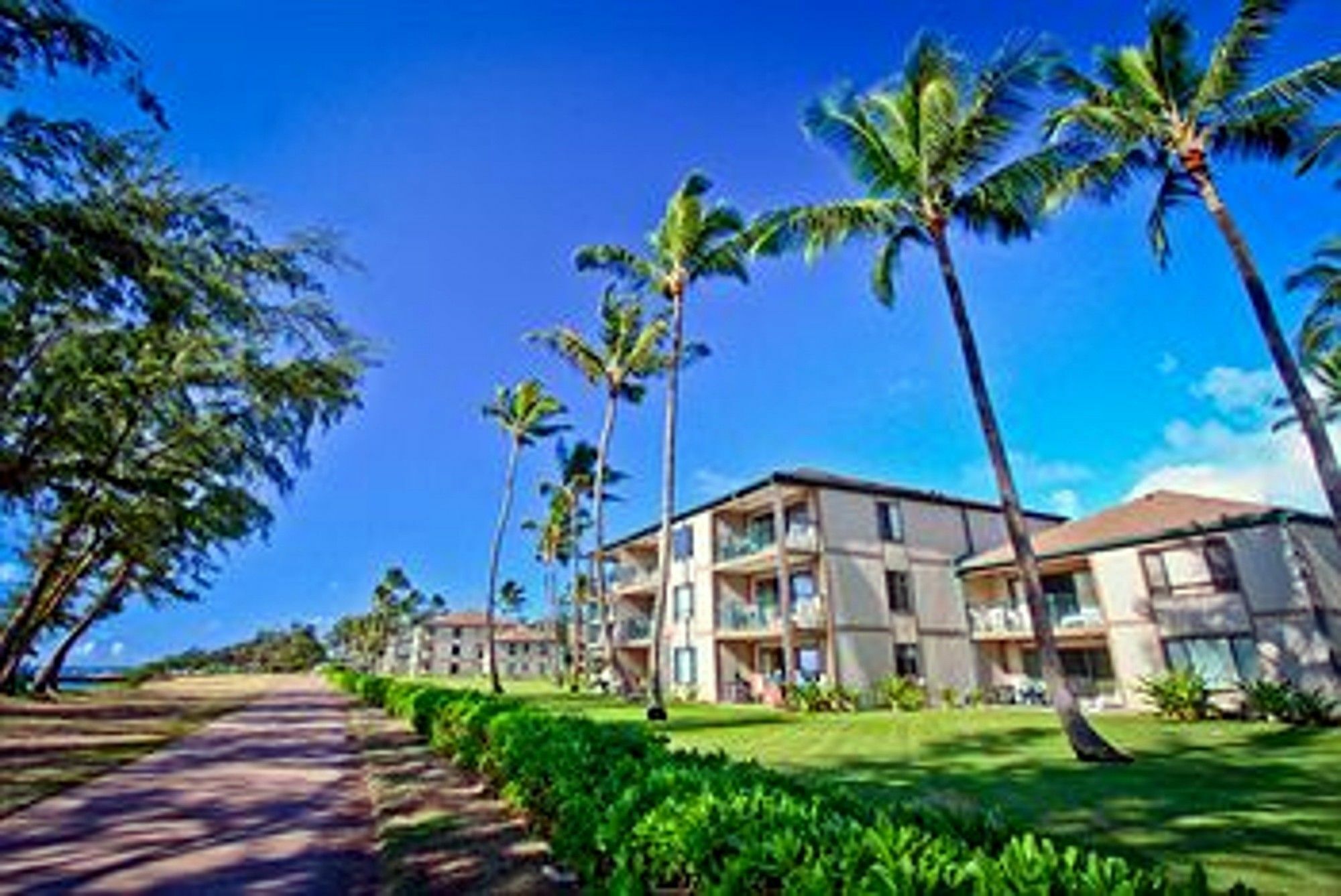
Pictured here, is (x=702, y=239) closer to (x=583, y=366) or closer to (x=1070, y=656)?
(x=583, y=366)

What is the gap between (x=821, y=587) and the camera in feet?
97.3

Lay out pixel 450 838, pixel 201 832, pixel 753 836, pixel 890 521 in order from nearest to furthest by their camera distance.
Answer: pixel 753 836
pixel 450 838
pixel 201 832
pixel 890 521

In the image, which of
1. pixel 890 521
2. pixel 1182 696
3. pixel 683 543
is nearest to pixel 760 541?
pixel 890 521

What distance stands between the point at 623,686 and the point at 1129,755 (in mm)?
28036

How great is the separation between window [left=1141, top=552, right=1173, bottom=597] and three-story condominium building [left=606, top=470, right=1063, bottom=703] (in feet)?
26.4

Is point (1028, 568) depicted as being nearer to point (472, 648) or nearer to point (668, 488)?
point (668, 488)

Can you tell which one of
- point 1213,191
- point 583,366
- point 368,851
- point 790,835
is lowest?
point 368,851

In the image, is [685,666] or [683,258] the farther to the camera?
[685,666]

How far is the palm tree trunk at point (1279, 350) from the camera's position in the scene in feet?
43.9

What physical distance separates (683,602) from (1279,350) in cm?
2707

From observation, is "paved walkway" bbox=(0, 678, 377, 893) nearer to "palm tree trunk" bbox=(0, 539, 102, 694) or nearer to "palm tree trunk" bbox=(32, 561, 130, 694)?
"palm tree trunk" bbox=(0, 539, 102, 694)

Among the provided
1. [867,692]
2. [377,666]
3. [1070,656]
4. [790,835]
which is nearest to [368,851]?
[790,835]

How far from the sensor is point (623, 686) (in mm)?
38656

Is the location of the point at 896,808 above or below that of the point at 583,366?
below
